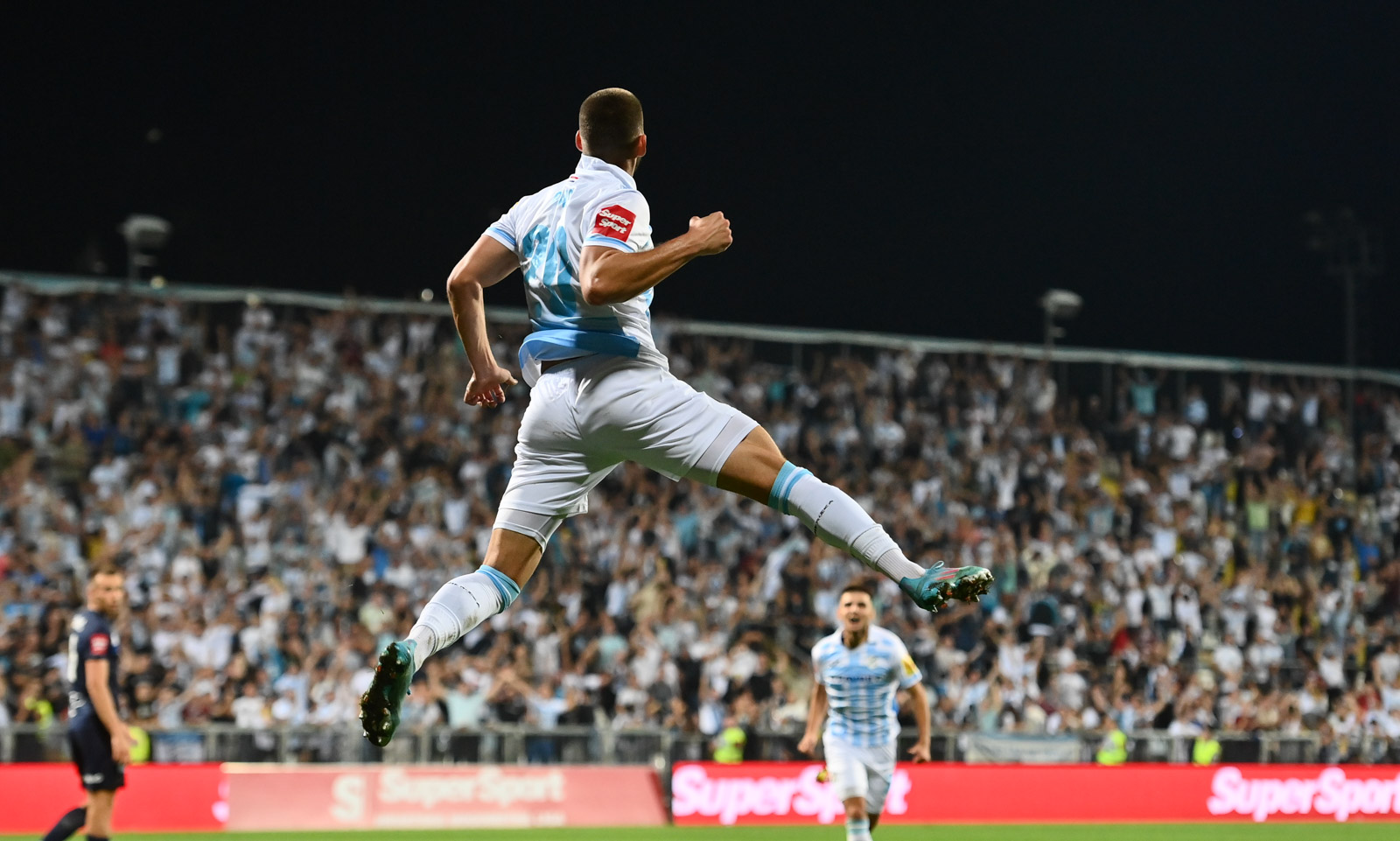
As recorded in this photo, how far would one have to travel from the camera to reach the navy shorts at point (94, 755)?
1023cm

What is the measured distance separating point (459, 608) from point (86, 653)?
5.39m

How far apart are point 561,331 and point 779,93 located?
989 inches

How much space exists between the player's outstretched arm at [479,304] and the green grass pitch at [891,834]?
10577 millimetres

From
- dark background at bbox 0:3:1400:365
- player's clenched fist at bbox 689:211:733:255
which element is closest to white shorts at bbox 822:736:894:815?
player's clenched fist at bbox 689:211:733:255

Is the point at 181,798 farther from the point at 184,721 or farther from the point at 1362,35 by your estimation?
the point at 1362,35

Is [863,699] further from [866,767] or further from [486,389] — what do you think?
[486,389]

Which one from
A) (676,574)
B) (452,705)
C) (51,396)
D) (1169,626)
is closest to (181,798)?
(452,705)

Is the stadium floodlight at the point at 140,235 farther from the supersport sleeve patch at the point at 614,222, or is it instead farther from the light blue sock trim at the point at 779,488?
the light blue sock trim at the point at 779,488

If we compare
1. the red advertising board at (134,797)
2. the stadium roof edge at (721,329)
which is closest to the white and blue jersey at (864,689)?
the red advertising board at (134,797)

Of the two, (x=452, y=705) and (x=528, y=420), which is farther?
(x=452, y=705)

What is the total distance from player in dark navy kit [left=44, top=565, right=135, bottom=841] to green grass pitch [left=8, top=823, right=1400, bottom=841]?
602 cm

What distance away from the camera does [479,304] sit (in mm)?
6352

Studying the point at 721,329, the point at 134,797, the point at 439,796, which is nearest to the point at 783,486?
the point at 439,796

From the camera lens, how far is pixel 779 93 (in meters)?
30.3
